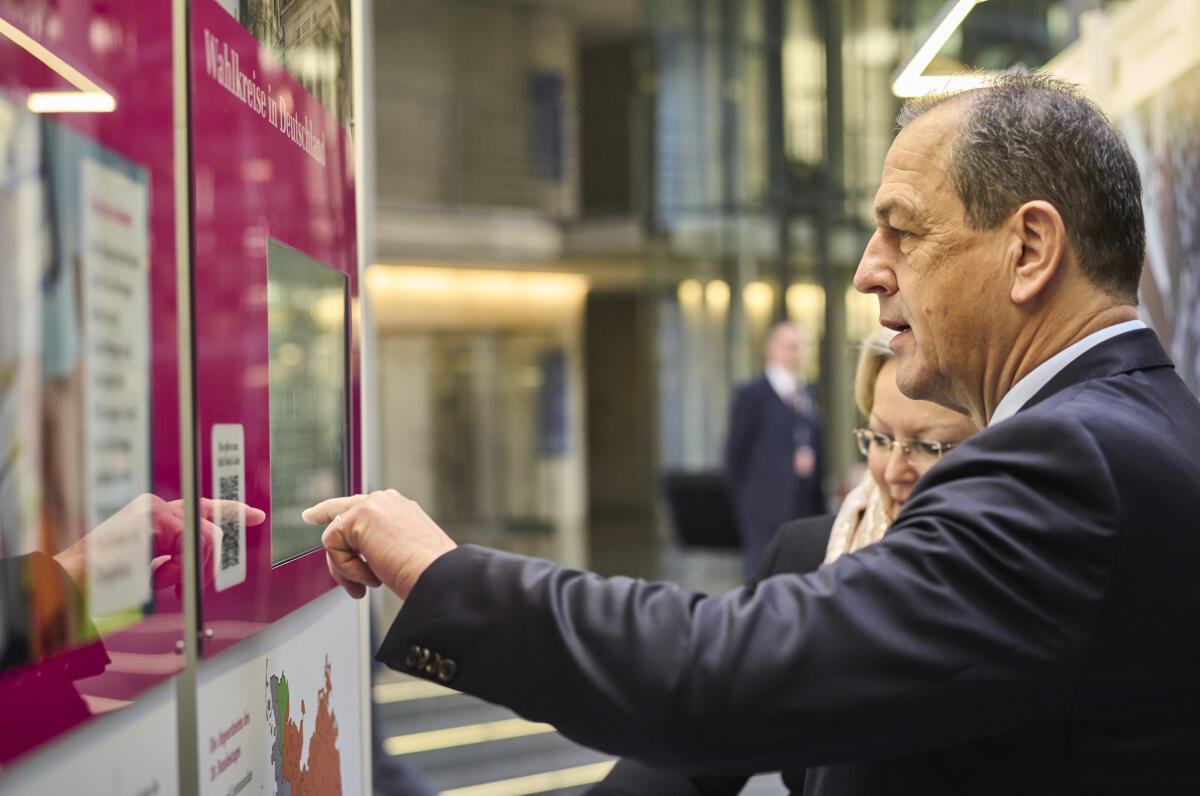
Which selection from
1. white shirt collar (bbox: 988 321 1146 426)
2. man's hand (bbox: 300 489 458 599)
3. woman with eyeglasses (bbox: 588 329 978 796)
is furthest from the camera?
woman with eyeglasses (bbox: 588 329 978 796)

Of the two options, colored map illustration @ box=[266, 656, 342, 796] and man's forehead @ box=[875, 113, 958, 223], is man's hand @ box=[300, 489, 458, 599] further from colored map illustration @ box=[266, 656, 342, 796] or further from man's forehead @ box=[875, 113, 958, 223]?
man's forehead @ box=[875, 113, 958, 223]

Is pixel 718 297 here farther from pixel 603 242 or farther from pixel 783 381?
pixel 603 242

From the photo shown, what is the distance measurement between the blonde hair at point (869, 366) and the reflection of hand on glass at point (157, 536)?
140 centimetres

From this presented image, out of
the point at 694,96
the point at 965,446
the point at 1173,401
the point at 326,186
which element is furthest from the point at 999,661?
the point at 694,96

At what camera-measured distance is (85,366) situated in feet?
2.50

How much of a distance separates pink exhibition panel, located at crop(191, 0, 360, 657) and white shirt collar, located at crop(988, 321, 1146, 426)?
0.71 metres

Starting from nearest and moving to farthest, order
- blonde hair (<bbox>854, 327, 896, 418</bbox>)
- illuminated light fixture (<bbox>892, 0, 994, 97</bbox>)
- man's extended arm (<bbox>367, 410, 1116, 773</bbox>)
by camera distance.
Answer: man's extended arm (<bbox>367, 410, 1116, 773</bbox>)
illuminated light fixture (<bbox>892, 0, 994, 97</bbox>)
blonde hair (<bbox>854, 327, 896, 418</bbox>)

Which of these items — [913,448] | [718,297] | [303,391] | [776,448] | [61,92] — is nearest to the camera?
[61,92]

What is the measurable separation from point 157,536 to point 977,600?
64 cm

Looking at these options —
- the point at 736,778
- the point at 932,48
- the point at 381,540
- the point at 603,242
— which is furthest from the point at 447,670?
the point at 603,242

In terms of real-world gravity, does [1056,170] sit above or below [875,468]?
above

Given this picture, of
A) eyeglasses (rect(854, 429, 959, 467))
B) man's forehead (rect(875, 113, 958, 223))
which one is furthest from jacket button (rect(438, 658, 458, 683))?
eyeglasses (rect(854, 429, 959, 467))

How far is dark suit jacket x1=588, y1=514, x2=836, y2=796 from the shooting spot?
5.34ft

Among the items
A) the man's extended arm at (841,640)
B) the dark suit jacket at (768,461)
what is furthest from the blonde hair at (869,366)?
the dark suit jacket at (768,461)
